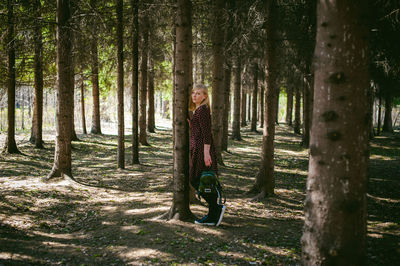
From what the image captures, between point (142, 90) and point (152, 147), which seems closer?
point (142, 90)

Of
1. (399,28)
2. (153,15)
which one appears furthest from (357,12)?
(153,15)

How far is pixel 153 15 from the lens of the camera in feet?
29.8

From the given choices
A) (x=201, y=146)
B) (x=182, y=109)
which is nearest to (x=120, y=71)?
(x=182, y=109)

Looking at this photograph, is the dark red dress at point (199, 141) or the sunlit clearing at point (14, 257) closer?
the sunlit clearing at point (14, 257)

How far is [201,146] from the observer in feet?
16.2

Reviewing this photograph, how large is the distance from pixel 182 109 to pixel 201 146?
69 cm

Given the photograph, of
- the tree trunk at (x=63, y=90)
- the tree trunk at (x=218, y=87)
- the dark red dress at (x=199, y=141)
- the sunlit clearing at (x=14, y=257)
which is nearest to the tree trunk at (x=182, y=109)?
the dark red dress at (x=199, y=141)

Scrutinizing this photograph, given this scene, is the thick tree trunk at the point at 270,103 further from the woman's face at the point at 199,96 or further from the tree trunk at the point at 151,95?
the tree trunk at the point at 151,95

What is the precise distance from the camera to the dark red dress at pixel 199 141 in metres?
4.87

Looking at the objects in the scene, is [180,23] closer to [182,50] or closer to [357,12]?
[182,50]

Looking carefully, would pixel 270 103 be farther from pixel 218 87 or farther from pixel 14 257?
pixel 14 257

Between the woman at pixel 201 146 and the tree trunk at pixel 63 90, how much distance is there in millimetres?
5162

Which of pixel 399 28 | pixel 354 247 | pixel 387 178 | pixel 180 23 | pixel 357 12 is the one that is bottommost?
pixel 387 178

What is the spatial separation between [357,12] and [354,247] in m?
2.03
